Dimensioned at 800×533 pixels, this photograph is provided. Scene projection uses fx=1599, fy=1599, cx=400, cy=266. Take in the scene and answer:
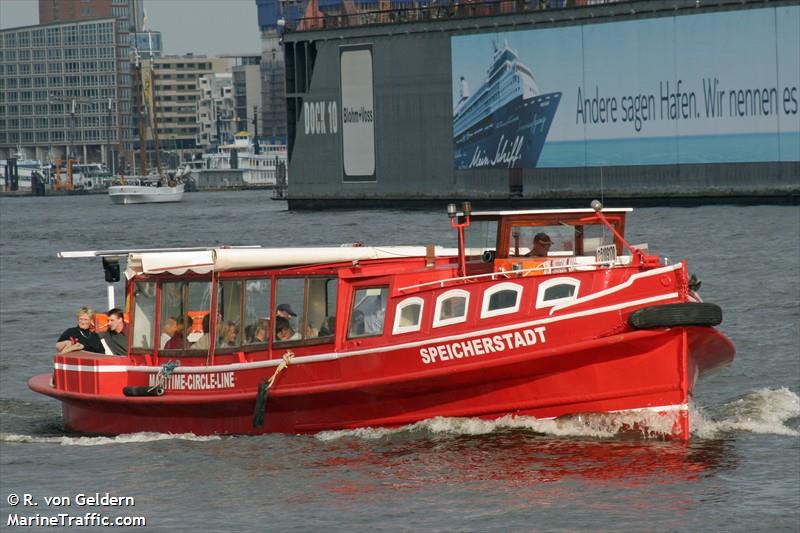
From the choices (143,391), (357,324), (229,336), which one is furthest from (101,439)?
(357,324)

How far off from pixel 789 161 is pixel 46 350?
49.0m

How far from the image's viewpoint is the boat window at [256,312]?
19734mm

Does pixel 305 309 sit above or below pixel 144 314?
above

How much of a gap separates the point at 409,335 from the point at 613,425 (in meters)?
2.55

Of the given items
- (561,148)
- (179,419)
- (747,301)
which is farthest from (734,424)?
(561,148)

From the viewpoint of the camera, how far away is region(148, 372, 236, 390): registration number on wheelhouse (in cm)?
1966

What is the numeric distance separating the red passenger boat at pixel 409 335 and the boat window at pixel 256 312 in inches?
0.9

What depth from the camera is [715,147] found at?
2938 inches

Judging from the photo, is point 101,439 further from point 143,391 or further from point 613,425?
point 613,425

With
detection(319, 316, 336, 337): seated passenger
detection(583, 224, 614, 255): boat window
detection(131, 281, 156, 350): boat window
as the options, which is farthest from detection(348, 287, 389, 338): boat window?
detection(131, 281, 156, 350): boat window

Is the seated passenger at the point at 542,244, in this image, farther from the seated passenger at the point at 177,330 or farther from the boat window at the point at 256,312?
the seated passenger at the point at 177,330

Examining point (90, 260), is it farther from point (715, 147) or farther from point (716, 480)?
point (716, 480)

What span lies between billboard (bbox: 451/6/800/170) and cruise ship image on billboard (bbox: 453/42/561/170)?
5 cm

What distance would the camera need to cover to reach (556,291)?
700 inches
